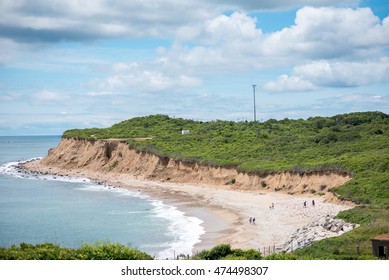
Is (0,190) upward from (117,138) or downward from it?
downward

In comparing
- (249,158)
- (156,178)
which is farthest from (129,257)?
(156,178)

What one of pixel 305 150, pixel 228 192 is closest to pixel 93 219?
pixel 228 192

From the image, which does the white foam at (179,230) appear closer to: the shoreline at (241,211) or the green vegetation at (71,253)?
the shoreline at (241,211)

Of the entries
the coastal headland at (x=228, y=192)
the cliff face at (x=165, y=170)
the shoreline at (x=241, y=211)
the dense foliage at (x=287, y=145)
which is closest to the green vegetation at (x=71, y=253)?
the coastal headland at (x=228, y=192)

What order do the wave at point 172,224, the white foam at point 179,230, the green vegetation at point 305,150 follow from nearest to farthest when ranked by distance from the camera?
1. the white foam at point 179,230
2. the green vegetation at point 305,150
3. the wave at point 172,224

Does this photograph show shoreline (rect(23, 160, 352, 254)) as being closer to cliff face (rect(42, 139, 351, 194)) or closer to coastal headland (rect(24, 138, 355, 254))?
coastal headland (rect(24, 138, 355, 254))

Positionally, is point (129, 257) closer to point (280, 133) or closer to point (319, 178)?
point (319, 178)

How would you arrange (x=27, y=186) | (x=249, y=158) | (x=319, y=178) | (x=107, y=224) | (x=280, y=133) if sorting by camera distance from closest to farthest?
(x=107, y=224), (x=319, y=178), (x=249, y=158), (x=27, y=186), (x=280, y=133)
